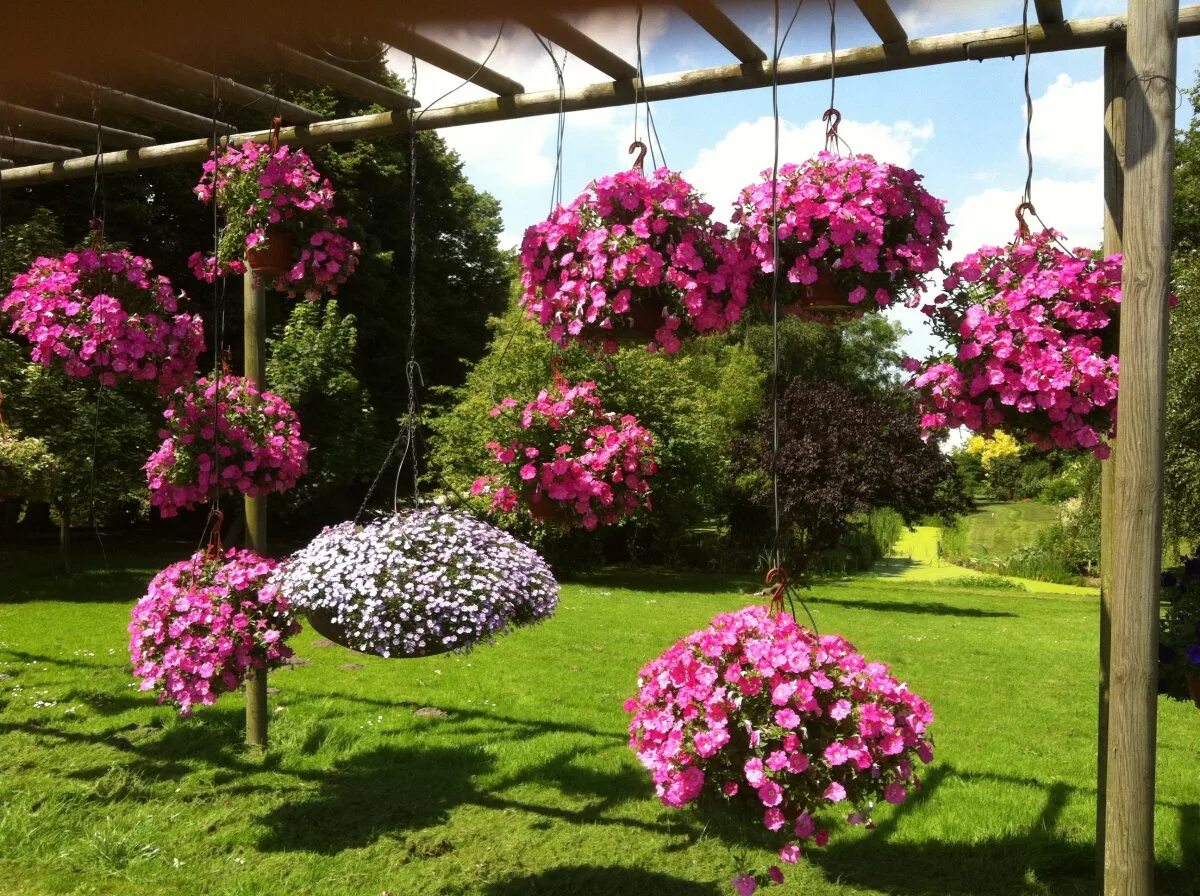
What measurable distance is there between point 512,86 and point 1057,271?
89.3 inches

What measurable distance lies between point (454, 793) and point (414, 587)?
7.02 feet

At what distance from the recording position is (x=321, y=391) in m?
15.7

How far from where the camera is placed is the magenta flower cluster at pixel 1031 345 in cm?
296

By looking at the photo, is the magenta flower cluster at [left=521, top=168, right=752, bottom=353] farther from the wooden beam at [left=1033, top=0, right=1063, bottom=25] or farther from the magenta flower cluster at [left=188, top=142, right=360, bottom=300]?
the magenta flower cluster at [left=188, top=142, right=360, bottom=300]

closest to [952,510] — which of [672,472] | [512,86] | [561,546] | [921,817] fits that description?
[672,472]

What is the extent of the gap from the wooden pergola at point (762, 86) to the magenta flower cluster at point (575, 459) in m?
1.21

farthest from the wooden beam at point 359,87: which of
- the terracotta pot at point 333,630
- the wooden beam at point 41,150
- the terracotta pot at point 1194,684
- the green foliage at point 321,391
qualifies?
the green foliage at point 321,391

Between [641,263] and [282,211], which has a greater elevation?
[282,211]

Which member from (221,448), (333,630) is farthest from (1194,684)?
(221,448)

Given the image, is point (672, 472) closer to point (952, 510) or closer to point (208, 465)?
point (952, 510)

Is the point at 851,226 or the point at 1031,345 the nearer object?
the point at 1031,345

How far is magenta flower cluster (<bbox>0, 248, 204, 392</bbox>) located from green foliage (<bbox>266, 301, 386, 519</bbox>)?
33.5 feet

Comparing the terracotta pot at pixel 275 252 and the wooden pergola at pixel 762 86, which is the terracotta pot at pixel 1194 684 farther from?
the terracotta pot at pixel 275 252

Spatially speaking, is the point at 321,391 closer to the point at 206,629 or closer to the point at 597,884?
the point at 206,629
